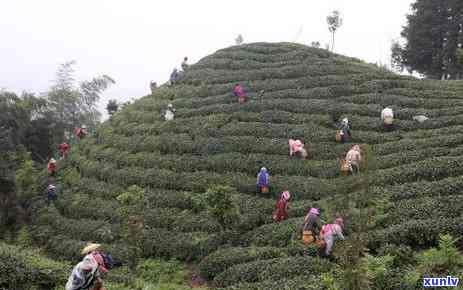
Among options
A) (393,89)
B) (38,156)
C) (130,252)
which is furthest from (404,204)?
(38,156)

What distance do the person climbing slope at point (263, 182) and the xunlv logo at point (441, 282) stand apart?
9.28 metres

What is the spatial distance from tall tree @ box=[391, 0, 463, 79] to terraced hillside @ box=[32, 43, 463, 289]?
11277 millimetres

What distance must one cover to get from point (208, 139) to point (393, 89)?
454 inches

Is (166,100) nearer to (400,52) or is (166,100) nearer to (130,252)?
(130,252)

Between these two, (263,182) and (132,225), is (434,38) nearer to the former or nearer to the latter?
(263,182)

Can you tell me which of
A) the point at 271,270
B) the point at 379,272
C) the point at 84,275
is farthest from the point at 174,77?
the point at 84,275

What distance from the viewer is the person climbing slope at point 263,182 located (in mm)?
18641

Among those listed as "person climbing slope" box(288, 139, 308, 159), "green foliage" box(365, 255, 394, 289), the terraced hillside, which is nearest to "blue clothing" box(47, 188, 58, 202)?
the terraced hillside

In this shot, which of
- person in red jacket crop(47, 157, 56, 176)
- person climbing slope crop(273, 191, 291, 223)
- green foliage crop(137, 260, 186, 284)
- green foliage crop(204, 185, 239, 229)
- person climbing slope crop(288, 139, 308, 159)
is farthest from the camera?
person in red jacket crop(47, 157, 56, 176)

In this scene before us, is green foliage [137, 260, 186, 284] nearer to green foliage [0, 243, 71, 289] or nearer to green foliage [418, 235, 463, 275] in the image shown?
green foliage [0, 243, 71, 289]

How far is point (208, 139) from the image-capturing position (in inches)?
926

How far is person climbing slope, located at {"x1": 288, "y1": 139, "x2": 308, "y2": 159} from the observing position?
2072cm

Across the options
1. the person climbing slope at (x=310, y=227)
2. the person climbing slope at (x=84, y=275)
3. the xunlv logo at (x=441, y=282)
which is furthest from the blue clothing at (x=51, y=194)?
the xunlv logo at (x=441, y=282)

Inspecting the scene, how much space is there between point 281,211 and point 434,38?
99.7 feet
